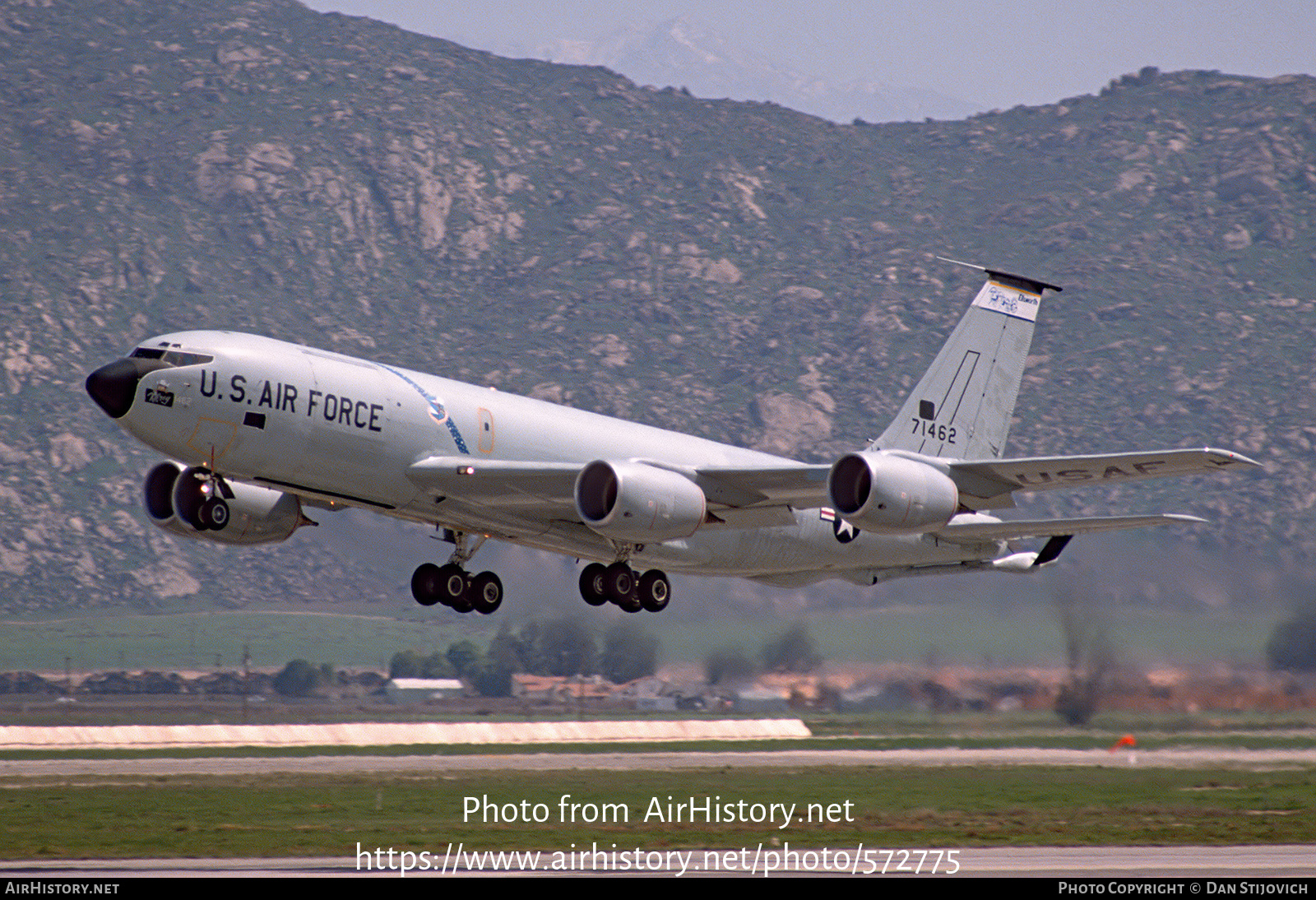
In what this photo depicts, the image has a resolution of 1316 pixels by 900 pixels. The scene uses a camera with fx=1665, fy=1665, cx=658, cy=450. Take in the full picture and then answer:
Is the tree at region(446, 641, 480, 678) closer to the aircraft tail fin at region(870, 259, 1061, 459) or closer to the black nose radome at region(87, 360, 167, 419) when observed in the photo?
the aircraft tail fin at region(870, 259, 1061, 459)

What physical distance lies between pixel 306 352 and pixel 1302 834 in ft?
89.2

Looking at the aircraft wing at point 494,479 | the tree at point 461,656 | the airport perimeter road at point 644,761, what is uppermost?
the aircraft wing at point 494,479

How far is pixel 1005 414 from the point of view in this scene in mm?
51844

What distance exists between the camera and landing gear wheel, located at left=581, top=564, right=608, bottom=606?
42844mm

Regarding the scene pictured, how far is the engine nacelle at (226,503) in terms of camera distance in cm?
4109

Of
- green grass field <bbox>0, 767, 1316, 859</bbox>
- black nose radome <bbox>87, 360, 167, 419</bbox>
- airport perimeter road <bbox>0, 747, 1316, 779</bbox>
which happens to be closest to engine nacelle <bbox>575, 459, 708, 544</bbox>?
green grass field <bbox>0, 767, 1316, 859</bbox>

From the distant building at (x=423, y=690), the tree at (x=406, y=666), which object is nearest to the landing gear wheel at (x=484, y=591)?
the distant building at (x=423, y=690)

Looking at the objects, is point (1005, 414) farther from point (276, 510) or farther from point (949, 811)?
point (276, 510)

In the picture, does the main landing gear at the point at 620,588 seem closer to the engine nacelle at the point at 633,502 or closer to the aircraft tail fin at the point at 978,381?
the engine nacelle at the point at 633,502

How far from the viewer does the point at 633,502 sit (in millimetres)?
39125

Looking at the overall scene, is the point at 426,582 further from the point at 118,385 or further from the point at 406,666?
the point at 406,666

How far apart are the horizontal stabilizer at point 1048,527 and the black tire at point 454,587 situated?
1282 cm

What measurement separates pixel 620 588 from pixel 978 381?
1497 cm
